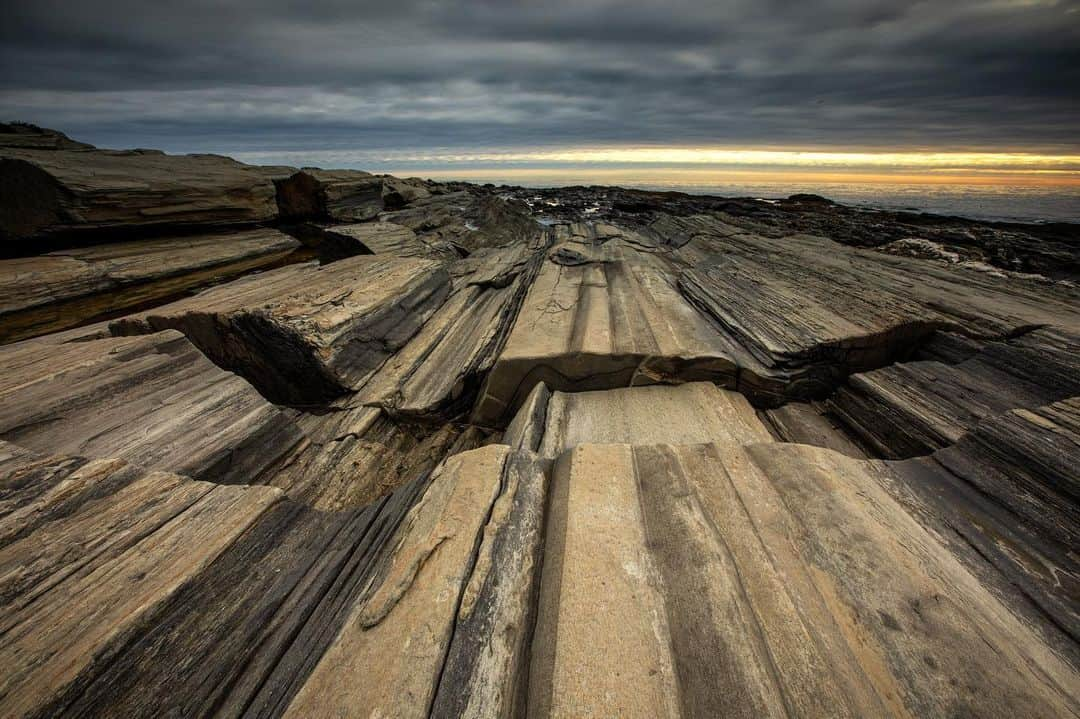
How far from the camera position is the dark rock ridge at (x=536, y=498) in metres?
1.87

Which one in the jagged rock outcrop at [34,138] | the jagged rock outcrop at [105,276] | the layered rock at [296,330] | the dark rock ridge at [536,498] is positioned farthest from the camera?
the jagged rock outcrop at [34,138]

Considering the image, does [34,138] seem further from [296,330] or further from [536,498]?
[536,498]

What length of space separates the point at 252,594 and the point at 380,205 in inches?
664

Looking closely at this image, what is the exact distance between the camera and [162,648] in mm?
2076

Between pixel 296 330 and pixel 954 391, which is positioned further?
pixel 296 330

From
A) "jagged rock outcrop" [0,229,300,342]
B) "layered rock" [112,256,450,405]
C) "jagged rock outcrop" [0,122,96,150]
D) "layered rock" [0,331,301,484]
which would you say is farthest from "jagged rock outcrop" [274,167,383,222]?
"layered rock" [0,331,301,484]

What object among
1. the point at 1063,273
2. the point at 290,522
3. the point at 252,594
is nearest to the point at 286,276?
the point at 290,522

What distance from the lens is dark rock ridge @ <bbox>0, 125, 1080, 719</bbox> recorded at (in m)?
1.87

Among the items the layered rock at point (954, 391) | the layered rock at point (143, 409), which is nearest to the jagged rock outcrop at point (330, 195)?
the layered rock at point (143, 409)

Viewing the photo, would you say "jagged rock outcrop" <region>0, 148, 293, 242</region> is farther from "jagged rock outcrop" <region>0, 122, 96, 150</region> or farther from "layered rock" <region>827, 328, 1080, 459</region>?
"layered rock" <region>827, 328, 1080, 459</region>

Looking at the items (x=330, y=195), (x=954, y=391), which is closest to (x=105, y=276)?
(x=330, y=195)

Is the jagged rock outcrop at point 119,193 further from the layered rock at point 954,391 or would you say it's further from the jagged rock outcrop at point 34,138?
the layered rock at point 954,391

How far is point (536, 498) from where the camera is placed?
2.92 meters

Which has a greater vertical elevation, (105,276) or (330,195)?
(330,195)
